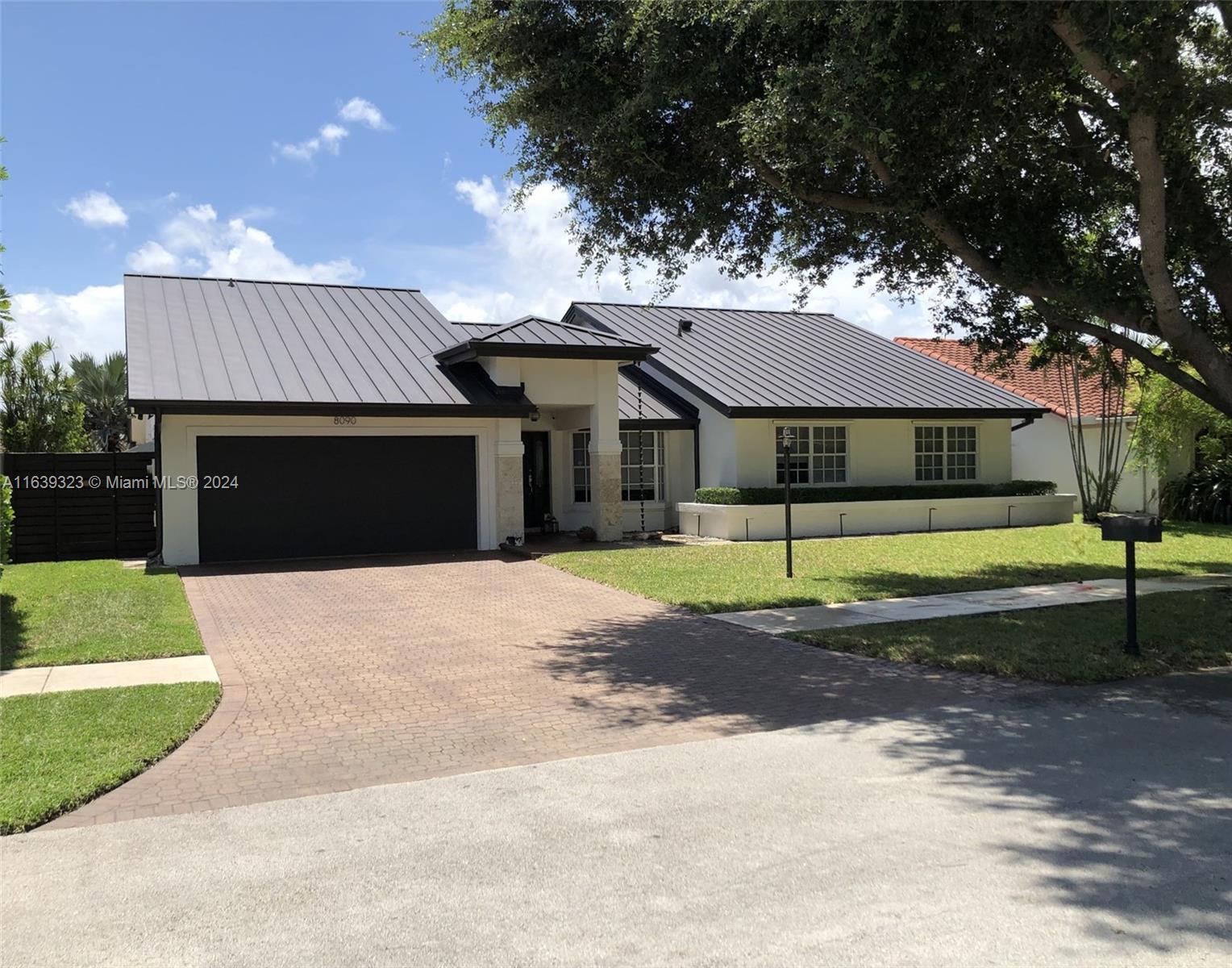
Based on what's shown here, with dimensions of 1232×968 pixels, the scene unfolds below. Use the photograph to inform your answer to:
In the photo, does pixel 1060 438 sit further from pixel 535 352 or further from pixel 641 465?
pixel 535 352

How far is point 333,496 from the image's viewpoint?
1802 centimetres

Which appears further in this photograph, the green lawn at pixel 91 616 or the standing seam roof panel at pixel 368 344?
the standing seam roof panel at pixel 368 344

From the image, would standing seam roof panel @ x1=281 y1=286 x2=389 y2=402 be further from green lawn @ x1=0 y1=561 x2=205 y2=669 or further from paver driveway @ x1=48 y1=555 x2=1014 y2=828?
paver driveway @ x1=48 y1=555 x2=1014 y2=828

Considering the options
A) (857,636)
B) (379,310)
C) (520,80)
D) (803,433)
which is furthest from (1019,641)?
(379,310)

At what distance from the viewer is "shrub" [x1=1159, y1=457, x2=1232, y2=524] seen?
2398 centimetres

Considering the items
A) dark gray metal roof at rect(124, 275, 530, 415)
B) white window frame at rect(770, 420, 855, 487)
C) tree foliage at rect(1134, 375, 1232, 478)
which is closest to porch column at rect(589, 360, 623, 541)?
dark gray metal roof at rect(124, 275, 530, 415)

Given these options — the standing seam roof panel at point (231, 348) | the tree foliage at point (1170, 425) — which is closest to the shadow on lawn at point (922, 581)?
A: the tree foliage at point (1170, 425)

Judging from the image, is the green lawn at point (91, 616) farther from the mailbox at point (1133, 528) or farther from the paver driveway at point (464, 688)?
the mailbox at point (1133, 528)

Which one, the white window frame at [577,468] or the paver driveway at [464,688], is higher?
the white window frame at [577,468]

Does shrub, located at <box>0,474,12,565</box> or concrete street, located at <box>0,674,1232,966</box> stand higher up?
shrub, located at <box>0,474,12,565</box>

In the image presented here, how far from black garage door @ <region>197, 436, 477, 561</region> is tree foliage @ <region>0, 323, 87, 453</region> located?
6333 mm

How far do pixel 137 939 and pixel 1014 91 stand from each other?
424 inches

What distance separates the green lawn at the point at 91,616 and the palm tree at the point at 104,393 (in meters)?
19.3

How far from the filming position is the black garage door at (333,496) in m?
17.3
